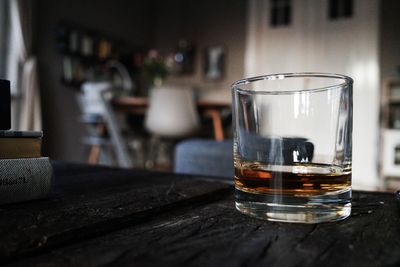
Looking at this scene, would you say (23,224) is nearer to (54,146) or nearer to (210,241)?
(210,241)

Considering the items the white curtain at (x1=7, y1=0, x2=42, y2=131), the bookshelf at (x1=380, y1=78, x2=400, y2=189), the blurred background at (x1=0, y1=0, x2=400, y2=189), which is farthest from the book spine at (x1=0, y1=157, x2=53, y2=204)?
the bookshelf at (x1=380, y1=78, x2=400, y2=189)

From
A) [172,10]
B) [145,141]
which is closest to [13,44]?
[145,141]

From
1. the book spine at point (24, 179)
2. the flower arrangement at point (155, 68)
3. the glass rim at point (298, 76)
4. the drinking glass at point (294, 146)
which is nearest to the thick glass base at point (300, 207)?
the drinking glass at point (294, 146)

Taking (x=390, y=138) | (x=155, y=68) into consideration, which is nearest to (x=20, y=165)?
(x=155, y=68)

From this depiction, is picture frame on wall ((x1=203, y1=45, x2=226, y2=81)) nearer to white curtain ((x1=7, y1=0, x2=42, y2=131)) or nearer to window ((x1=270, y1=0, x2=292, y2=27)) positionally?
window ((x1=270, y1=0, x2=292, y2=27))

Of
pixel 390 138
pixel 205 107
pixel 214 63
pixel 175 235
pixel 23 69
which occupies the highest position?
pixel 214 63

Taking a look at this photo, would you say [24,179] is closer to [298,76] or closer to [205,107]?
[298,76]

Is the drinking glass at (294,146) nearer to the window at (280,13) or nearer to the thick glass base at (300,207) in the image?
the thick glass base at (300,207)
